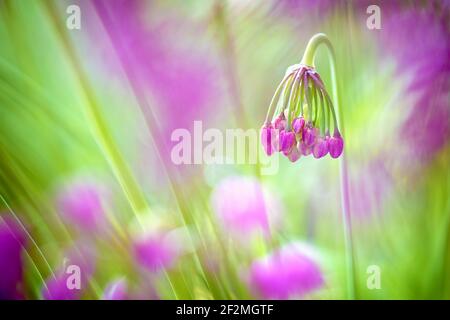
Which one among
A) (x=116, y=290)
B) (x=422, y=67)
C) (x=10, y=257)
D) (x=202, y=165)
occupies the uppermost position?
(x=422, y=67)

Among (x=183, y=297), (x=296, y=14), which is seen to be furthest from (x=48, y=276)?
(x=296, y=14)

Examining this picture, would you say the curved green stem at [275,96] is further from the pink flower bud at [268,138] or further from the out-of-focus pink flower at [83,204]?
the out-of-focus pink flower at [83,204]

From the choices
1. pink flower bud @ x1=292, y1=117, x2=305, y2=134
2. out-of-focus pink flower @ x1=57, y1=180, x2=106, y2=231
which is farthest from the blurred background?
pink flower bud @ x1=292, y1=117, x2=305, y2=134

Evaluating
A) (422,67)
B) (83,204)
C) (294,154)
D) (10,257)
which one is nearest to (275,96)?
(294,154)

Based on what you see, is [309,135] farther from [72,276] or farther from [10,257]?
[10,257]

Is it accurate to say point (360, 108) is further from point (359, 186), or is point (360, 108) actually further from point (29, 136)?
point (29, 136)
